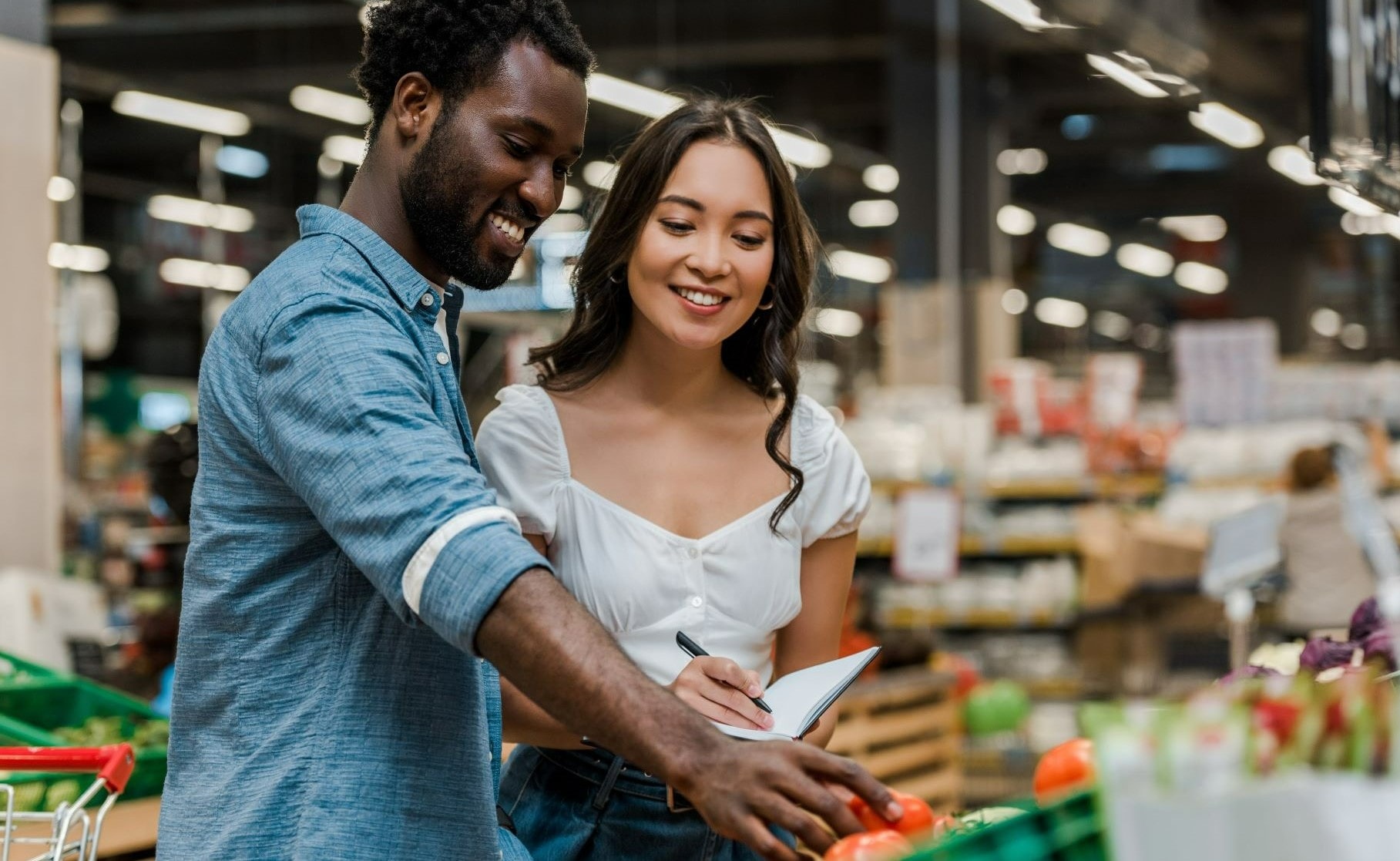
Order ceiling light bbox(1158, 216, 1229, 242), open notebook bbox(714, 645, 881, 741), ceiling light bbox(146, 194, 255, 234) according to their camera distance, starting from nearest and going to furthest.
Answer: open notebook bbox(714, 645, 881, 741) < ceiling light bbox(146, 194, 255, 234) < ceiling light bbox(1158, 216, 1229, 242)

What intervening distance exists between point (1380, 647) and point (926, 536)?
18.6 feet

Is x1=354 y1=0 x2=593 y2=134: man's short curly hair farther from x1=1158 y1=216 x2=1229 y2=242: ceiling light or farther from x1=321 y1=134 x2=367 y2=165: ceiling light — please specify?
x1=1158 y1=216 x2=1229 y2=242: ceiling light


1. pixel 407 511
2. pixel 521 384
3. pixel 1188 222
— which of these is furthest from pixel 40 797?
pixel 1188 222

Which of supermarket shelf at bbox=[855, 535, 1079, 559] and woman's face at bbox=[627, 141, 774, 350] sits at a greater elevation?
woman's face at bbox=[627, 141, 774, 350]

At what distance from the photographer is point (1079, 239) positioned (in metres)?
22.9

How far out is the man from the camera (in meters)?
1.18

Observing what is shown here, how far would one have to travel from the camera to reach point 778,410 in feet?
6.79

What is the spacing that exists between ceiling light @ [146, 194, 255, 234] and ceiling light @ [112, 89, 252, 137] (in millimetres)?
1175

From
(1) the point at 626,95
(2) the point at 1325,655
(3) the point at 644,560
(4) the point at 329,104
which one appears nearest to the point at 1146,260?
(4) the point at 329,104

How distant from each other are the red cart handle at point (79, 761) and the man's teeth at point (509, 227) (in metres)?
0.81

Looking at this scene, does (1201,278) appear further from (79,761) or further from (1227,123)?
(79,761)

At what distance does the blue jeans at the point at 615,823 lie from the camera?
1.85 metres

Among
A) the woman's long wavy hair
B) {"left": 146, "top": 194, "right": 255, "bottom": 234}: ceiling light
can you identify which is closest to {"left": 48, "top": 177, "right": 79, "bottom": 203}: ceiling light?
{"left": 146, "top": 194, "right": 255, "bottom": 234}: ceiling light

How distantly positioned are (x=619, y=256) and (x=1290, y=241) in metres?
19.3
